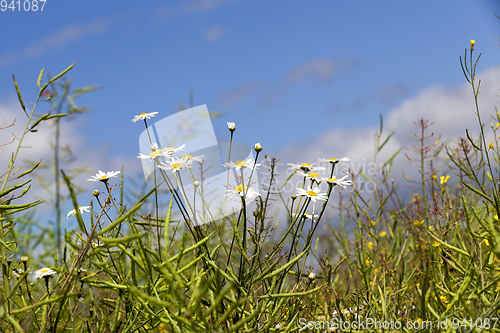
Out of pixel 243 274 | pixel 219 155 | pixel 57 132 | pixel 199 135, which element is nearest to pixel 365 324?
pixel 243 274

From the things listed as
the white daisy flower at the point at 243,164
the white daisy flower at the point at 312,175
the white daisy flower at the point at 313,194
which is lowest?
the white daisy flower at the point at 313,194

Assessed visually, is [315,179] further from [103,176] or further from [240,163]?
[103,176]

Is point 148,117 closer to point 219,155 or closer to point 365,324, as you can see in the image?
point 219,155

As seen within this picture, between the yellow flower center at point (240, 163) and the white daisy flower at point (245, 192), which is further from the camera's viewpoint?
the yellow flower center at point (240, 163)

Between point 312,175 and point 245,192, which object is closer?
point 245,192

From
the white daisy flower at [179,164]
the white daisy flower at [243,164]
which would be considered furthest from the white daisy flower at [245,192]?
the white daisy flower at [179,164]

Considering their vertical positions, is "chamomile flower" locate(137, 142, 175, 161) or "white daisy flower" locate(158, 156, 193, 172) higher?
"chamomile flower" locate(137, 142, 175, 161)

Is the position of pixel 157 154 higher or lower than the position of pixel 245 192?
higher

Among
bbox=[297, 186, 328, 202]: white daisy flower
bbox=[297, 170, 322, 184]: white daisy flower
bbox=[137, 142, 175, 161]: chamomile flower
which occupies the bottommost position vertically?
bbox=[297, 186, 328, 202]: white daisy flower

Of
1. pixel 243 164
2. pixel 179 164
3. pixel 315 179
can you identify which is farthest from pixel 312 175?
pixel 179 164

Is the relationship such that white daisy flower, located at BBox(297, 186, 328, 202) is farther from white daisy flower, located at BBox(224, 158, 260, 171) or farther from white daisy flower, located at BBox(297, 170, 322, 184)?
white daisy flower, located at BBox(224, 158, 260, 171)

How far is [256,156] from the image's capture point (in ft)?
4.19

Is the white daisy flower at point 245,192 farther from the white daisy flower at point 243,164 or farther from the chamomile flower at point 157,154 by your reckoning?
the chamomile flower at point 157,154

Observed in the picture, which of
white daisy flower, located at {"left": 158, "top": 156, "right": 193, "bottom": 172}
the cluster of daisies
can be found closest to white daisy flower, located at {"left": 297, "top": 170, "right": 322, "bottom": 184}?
the cluster of daisies
